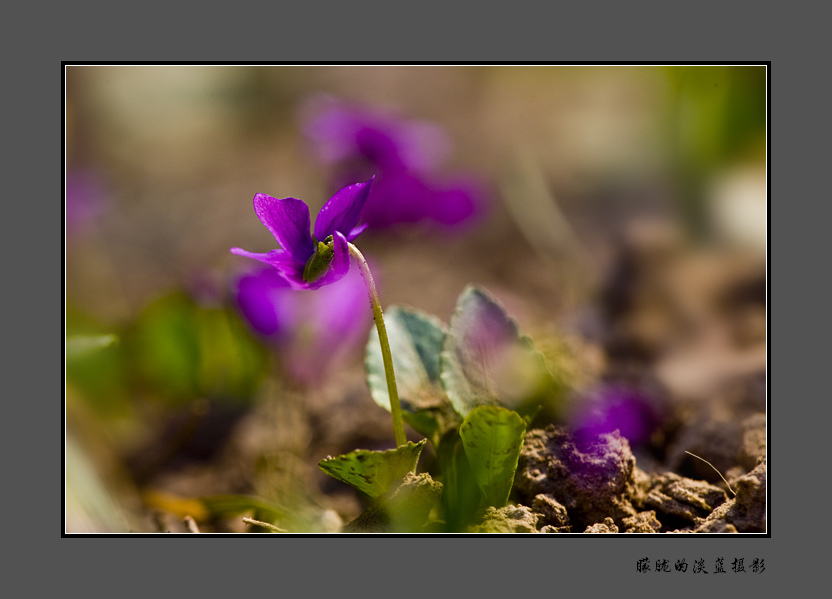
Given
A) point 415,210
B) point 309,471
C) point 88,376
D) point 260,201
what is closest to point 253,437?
point 309,471

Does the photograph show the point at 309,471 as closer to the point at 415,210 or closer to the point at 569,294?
the point at 415,210

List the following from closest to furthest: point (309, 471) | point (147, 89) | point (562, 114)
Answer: point (309, 471)
point (562, 114)
point (147, 89)

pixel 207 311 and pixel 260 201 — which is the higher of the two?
pixel 260 201

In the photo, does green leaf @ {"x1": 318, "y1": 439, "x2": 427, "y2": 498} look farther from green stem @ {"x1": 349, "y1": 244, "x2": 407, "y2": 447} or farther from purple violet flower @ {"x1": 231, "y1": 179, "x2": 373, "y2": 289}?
purple violet flower @ {"x1": 231, "y1": 179, "x2": 373, "y2": 289}

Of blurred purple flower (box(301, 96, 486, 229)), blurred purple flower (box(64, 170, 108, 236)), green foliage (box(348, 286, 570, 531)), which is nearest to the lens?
green foliage (box(348, 286, 570, 531))

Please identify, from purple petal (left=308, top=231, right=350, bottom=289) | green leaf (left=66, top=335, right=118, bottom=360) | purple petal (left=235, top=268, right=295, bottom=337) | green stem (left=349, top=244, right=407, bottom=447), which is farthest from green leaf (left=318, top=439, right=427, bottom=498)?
purple petal (left=235, top=268, right=295, bottom=337)

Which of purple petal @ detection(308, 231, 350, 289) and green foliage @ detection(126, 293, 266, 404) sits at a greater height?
purple petal @ detection(308, 231, 350, 289)
